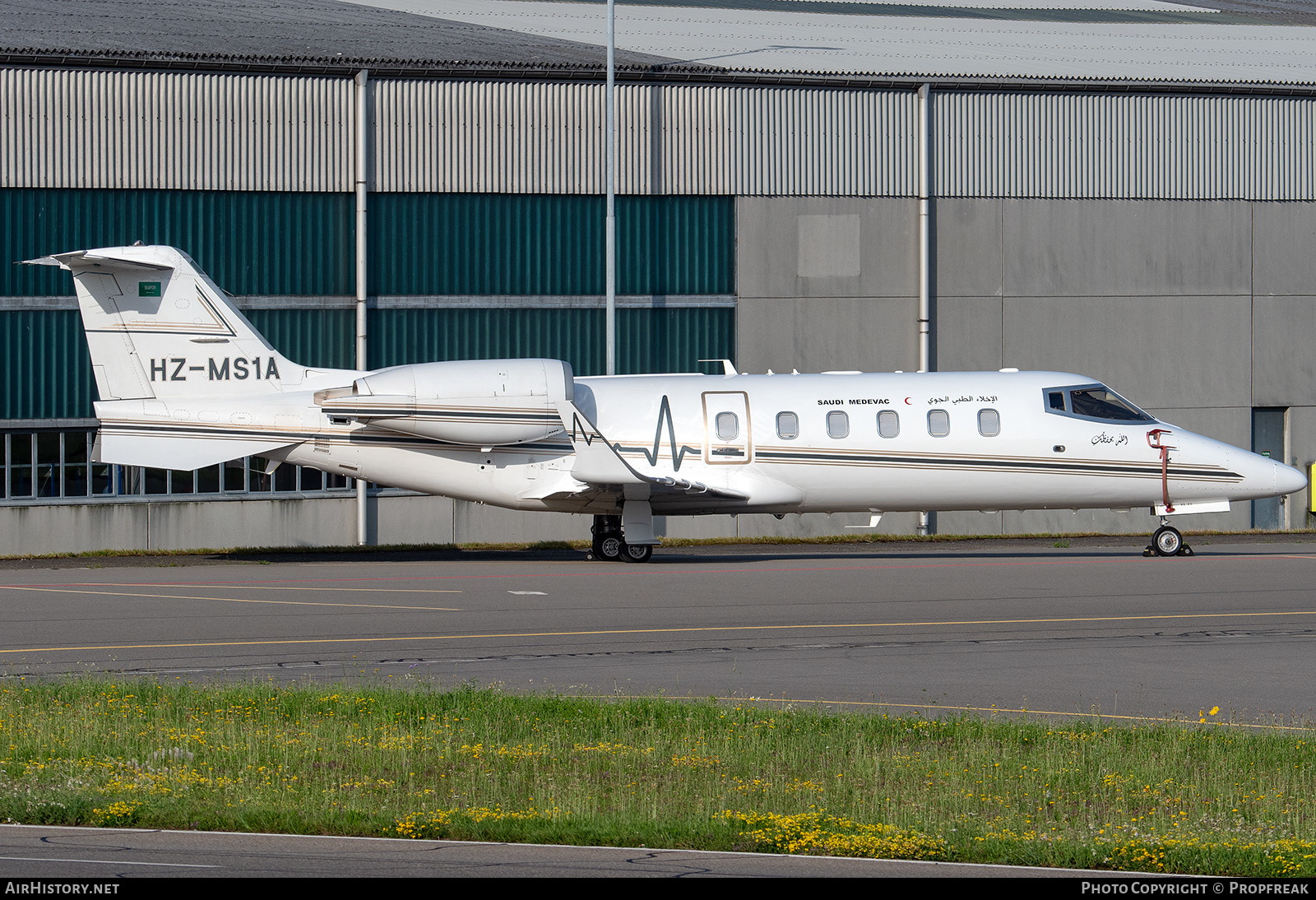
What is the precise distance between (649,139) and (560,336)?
5016 mm

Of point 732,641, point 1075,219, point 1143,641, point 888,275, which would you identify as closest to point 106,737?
point 732,641

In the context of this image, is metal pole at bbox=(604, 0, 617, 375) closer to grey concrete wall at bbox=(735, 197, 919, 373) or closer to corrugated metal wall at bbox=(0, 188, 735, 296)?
corrugated metal wall at bbox=(0, 188, 735, 296)

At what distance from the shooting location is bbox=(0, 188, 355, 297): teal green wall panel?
32.0 meters

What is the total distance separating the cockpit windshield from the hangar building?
955 cm

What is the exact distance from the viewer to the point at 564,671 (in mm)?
14898

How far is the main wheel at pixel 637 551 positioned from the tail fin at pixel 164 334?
667 centimetres

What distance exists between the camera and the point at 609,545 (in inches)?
1089

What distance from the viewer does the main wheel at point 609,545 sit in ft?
90.7

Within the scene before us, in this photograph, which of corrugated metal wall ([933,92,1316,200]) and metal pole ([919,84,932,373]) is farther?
corrugated metal wall ([933,92,1316,200])

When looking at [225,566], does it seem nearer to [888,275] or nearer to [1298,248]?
[888,275]

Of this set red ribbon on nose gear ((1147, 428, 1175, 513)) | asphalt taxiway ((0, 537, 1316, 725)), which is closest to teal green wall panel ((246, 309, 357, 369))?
asphalt taxiway ((0, 537, 1316, 725))

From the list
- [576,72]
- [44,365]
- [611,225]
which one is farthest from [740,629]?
[44,365]

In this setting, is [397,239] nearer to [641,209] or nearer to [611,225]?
[611,225]

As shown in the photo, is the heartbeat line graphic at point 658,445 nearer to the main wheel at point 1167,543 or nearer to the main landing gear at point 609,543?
the main landing gear at point 609,543
